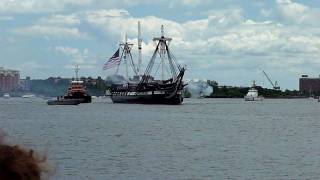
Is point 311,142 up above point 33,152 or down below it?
below

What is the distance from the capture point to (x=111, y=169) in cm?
3419

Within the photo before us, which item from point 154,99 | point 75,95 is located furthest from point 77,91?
point 154,99

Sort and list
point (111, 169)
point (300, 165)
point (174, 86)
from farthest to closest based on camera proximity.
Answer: point (174, 86), point (300, 165), point (111, 169)

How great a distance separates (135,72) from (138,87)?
26093mm

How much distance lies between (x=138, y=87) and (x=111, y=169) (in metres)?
133

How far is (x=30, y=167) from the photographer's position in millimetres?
2416

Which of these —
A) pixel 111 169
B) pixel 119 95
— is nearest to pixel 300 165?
pixel 111 169

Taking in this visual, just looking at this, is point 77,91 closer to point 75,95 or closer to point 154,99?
point 75,95

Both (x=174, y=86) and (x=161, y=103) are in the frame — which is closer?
(x=174, y=86)

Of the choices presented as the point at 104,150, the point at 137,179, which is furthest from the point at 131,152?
the point at 137,179

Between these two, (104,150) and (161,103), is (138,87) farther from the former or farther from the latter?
(104,150)

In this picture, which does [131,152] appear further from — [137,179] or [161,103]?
[161,103]

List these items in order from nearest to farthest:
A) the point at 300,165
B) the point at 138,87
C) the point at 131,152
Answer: the point at 300,165, the point at 131,152, the point at 138,87

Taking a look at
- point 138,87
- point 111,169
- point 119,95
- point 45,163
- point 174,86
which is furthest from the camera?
point 119,95
